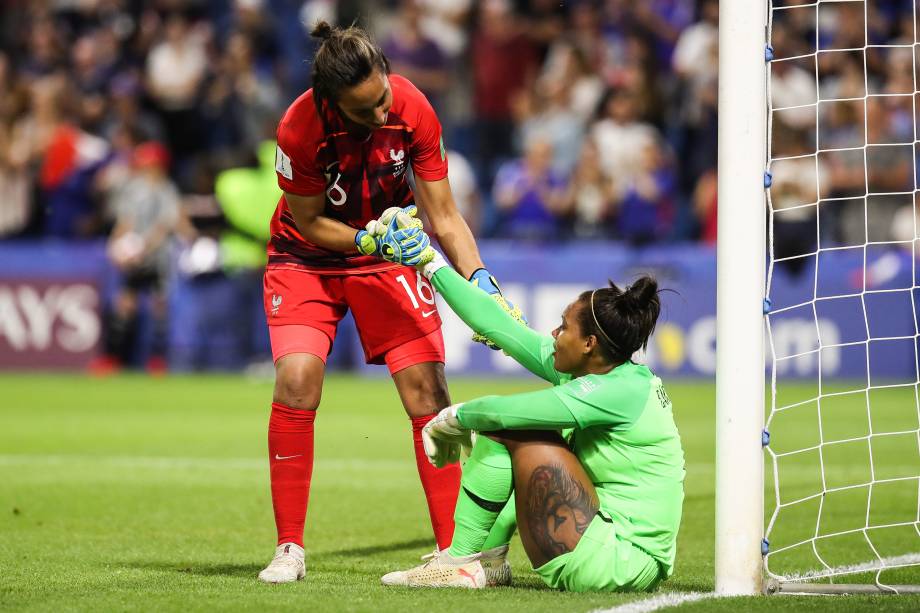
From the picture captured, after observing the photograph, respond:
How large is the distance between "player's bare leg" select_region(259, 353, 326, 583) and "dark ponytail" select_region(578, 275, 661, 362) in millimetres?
1149

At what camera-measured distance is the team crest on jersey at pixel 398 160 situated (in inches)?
209

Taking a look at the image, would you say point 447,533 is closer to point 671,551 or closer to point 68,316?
point 671,551

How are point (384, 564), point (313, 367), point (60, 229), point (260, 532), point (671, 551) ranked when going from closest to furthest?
point (671, 551) < point (313, 367) < point (384, 564) < point (260, 532) < point (60, 229)

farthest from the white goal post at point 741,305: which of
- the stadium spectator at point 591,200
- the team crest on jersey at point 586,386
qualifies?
the stadium spectator at point 591,200

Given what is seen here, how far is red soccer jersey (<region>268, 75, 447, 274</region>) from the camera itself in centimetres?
514

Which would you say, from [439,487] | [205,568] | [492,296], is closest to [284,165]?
[492,296]

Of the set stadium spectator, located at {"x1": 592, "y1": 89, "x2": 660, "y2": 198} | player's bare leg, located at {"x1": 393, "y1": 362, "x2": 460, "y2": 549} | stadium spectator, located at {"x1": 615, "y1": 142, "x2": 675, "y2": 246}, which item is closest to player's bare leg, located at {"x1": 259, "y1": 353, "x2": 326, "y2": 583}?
player's bare leg, located at {"x1": 393, "y1": 362, "x2": 460, "y2": 549}

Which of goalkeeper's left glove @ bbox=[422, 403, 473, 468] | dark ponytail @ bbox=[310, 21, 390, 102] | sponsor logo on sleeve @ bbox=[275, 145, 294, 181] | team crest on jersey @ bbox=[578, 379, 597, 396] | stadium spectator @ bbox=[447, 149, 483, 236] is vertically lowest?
goalkeeper's left glove @ bbox=[422, 403, 473, 468]

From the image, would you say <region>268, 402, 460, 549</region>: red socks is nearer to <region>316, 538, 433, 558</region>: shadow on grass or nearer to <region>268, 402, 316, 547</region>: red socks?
<region>268, 402, 316, 547</region>: red socks

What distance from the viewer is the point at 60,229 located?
16578 millimetres

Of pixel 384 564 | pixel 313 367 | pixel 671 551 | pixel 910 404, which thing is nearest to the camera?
pixel 671 551

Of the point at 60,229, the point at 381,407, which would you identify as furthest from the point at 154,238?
the point at 381,407

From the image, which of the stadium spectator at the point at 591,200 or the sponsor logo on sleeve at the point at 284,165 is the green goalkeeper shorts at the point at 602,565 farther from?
the stadium spectator at the point at 591,200

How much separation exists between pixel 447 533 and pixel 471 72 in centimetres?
1205
